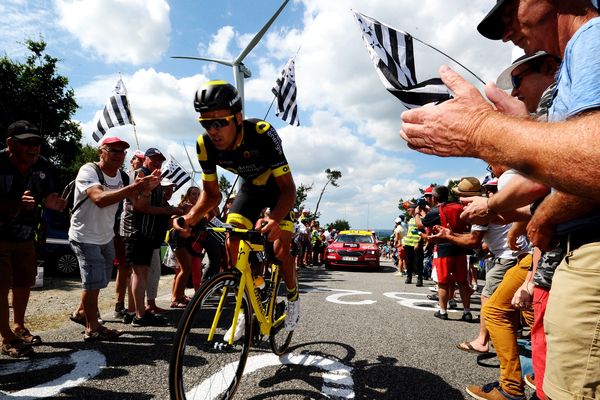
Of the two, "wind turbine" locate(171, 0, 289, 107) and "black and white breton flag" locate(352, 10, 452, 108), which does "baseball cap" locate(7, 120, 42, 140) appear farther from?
"wind turbine" locate(171, 0, 289, 107)

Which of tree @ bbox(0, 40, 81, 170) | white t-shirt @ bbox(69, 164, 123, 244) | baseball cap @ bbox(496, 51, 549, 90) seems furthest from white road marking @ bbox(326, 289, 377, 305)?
tree @ bbox(0, 40, 81, 170)

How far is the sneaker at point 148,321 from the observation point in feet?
15.5

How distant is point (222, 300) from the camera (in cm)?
265

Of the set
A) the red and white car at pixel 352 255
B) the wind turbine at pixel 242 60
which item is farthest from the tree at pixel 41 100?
the red and white car at pixel 352 255

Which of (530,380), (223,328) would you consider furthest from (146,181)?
(530,380)

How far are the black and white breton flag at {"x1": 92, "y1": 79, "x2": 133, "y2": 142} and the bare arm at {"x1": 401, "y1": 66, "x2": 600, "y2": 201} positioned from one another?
9.85m

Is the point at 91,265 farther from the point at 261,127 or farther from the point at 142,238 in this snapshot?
the point at 261,127

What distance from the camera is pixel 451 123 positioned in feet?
3.86

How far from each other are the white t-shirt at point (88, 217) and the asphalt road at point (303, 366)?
3.72 feet

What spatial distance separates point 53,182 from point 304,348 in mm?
3381

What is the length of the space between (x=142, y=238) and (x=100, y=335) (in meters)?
1.36

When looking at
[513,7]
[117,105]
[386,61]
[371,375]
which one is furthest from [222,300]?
[117,105]

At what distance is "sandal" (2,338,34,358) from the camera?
3.36m

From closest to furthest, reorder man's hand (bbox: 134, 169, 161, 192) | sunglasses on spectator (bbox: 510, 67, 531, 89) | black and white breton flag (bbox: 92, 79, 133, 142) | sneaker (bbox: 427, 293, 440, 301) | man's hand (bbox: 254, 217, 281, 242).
Result: sunglasses on spectator (bbox: 510, 67, 531, 89) → man's hand (bbox: 254, 217, 281, 242) → man's hand (bbox: 134, 169, 161, 192) → sneaker (bbox: 427, 293, 440, 301) → black and white breton flag (bbox: 92, 79, 133, 142)
